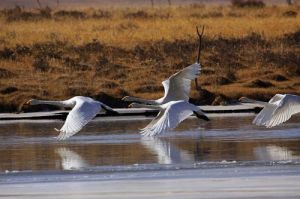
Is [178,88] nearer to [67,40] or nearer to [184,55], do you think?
[184,55]

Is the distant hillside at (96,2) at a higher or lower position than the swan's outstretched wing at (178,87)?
lower

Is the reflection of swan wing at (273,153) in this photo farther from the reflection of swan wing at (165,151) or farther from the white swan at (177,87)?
the white swan at (177,87)

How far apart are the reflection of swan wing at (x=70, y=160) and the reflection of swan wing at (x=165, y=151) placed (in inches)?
47.2

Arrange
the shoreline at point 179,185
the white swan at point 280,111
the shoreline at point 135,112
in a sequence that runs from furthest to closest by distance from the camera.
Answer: the shoreline at point 135,112 < the white swan at point 280,111 < the shoreline at point 179,185

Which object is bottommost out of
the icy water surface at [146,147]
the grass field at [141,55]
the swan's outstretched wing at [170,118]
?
the grass field at [141,55]

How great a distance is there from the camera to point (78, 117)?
1753cm

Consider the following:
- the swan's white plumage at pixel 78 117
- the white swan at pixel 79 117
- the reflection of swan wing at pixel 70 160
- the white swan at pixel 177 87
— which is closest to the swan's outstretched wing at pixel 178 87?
the white swan at pixel 177 87

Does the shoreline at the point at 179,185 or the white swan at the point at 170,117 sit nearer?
the shoreline at the point at 179,185

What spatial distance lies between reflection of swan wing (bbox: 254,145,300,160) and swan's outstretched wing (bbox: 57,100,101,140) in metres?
2.68

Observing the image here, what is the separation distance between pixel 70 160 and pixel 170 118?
169 centimetres

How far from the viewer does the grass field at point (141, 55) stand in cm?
3319

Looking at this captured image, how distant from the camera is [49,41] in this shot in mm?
43594

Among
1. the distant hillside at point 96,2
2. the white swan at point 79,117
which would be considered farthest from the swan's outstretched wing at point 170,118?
the distant hillside at point 96,2

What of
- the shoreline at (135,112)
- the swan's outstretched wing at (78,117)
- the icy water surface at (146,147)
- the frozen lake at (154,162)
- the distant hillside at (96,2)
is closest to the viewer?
the frozen lake at (154,162)
